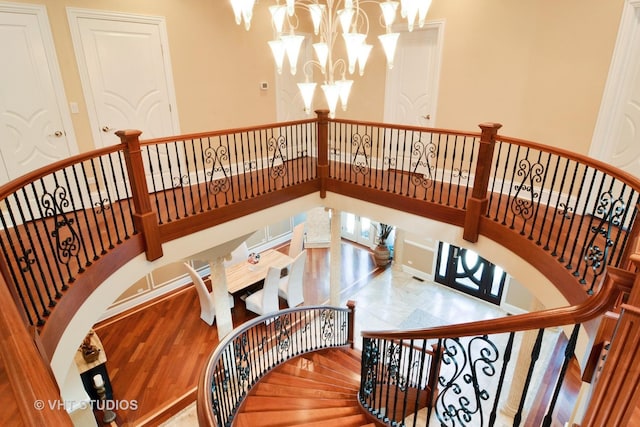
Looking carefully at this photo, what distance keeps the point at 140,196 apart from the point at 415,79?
167 inches

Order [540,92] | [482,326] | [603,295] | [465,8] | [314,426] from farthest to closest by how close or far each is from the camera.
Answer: [465,8], [540,92], [314,426], [482,326], [603,295]

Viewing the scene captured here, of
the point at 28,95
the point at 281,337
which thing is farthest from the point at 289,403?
the point at 28,95

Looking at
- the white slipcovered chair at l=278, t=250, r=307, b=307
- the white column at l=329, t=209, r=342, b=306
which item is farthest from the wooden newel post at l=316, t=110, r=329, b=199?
the white slipcovered chair at l=278, t=250, r=307, b=307

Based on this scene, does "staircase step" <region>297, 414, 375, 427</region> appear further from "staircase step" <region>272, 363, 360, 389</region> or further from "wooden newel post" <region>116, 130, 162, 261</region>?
"wooden newel post" <region>116, 130, 162, 261</region>

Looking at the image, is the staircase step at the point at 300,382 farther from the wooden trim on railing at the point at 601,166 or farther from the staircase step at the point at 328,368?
the wooden trim on railing at the point at 601,166

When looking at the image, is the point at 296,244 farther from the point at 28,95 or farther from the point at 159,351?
the point at 28,95

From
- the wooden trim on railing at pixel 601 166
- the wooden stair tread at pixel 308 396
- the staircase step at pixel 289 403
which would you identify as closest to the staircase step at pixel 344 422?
the wooden stair tread at pixel 308 396

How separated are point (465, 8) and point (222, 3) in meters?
3.40

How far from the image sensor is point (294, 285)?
7012 millimetres

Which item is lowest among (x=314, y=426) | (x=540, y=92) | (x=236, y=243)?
(x=314, y=426)

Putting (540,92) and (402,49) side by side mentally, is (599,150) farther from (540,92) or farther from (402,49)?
(402,49)

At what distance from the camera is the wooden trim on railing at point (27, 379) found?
0.81 m

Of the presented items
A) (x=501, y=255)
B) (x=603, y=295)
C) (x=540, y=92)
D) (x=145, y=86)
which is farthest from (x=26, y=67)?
(x=540, y=92)

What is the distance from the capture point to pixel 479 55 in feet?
15.7
